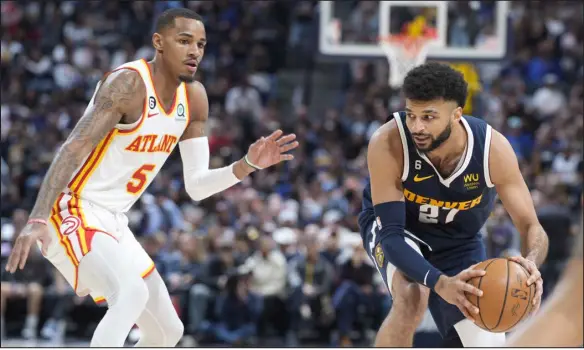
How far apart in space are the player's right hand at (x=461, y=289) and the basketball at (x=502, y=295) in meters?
0.05

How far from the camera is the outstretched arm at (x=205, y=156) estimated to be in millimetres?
5965

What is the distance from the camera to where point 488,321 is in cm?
500

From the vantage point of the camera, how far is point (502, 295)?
492cm

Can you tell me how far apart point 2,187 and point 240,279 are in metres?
4.51

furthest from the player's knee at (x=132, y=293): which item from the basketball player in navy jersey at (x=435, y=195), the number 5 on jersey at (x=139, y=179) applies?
the basketball player in navy jersey at (x=435, y=195)

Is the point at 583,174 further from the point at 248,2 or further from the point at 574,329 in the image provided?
the point at 574,329

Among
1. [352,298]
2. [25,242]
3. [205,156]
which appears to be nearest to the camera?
[25,242]

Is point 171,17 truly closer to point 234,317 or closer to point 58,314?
point 234,317

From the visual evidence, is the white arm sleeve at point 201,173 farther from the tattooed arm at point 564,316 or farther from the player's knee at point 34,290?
the player's knee at point 34,290

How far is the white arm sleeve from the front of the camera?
5.98 m

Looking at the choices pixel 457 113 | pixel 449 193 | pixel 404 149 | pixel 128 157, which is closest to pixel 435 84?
pixel 457 113

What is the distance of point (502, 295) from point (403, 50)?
858cm

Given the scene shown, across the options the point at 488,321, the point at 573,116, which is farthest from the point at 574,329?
the point at 573,116

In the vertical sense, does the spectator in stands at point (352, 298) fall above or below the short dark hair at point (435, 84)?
below
